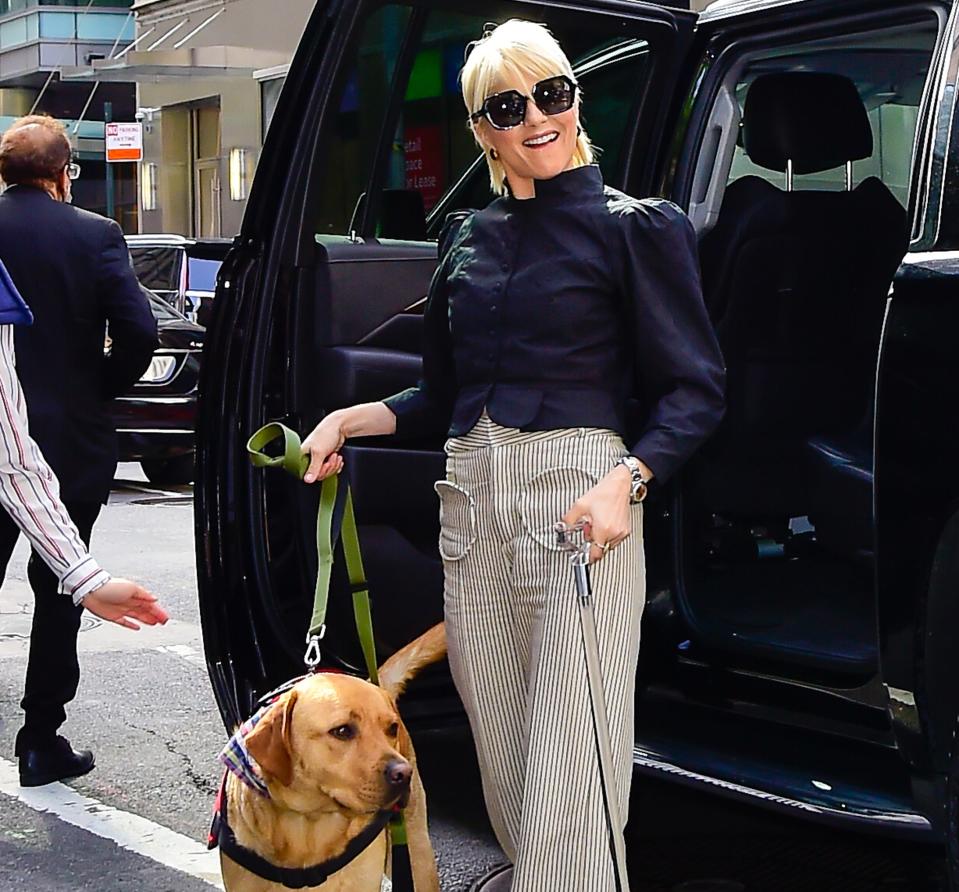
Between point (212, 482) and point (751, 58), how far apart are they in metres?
1.64

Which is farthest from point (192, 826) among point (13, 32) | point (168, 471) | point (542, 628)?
point (13, 32)

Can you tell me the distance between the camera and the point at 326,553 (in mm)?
3652

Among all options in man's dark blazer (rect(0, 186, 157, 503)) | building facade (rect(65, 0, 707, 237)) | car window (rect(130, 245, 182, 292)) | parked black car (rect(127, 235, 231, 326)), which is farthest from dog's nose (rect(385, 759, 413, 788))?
building facade (rect(65, 0, 707, 237))

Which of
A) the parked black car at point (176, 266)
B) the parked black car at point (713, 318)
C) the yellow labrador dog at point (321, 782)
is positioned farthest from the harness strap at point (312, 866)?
the parked black car at point (176, 266)

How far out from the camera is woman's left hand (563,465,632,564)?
3.05 metres

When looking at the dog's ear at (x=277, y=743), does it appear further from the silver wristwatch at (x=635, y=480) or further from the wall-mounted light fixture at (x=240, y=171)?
the wall-mounted light fixture at (x=240, y=171)

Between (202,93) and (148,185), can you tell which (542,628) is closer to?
(202,93)

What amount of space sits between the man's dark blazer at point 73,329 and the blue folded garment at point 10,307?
1.01 m

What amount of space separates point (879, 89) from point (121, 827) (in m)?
2.67

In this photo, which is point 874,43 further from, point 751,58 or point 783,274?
point 783,274

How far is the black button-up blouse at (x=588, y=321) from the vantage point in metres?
3.16

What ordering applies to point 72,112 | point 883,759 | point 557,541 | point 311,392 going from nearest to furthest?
point 557,541 < point 883,759 < point 311,392 < point 72,112

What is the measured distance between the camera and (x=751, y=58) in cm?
438

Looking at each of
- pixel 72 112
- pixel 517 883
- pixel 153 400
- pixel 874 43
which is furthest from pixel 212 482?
pixel 72 112
